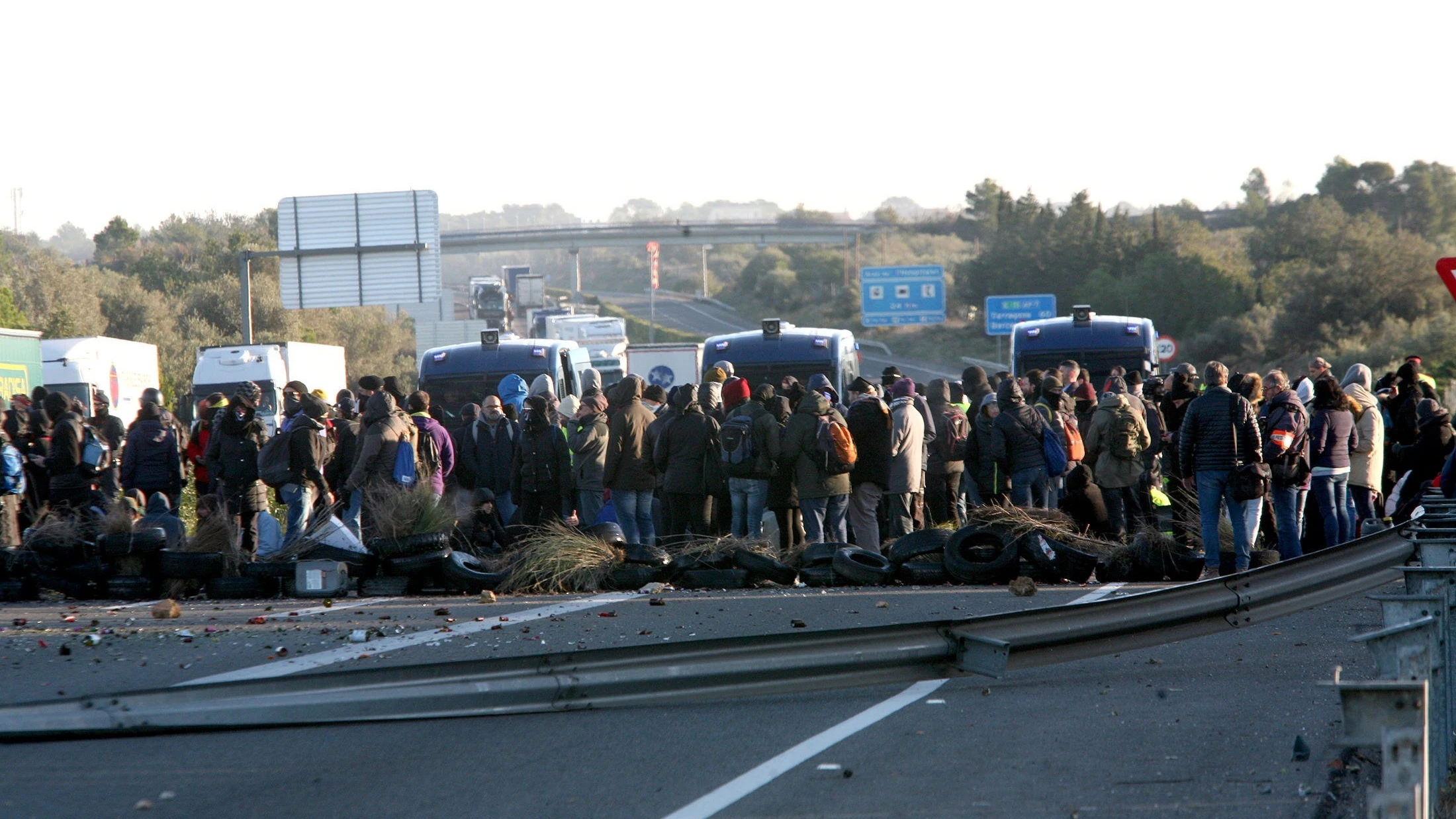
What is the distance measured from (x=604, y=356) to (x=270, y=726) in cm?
3389

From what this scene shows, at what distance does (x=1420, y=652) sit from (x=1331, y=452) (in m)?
8.62

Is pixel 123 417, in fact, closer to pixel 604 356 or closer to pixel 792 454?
pixel 604 356

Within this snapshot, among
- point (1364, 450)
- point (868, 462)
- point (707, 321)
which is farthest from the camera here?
point (707, 321)

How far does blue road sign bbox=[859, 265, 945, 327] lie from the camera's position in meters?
51.7

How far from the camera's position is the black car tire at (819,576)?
1220 centimetres

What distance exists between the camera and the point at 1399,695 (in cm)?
365

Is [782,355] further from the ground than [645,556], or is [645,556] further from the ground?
[782,355]

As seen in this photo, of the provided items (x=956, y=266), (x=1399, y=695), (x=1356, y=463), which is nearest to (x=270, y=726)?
(x=1399, y=695)

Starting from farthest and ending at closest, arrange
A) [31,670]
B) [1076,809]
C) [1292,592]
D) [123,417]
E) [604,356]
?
[604,356] → [123,417] → [31,670] → [1292,592] → [1076,809]

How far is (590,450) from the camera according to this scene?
14281mm

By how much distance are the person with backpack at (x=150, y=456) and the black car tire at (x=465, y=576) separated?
406cm

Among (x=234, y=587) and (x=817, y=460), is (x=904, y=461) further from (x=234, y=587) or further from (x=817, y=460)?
(x=234, y=587)

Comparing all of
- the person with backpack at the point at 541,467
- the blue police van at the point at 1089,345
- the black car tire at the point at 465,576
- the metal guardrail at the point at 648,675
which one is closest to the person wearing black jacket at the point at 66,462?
the person with backpack at the point at 541,467

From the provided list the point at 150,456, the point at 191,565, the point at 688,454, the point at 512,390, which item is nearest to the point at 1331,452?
the point at 688,454
